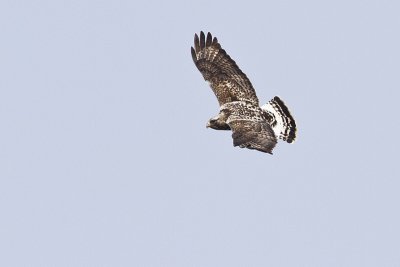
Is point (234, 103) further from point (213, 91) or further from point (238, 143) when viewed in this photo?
point (238, 143)

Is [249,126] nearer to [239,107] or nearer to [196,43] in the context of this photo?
[239,107]

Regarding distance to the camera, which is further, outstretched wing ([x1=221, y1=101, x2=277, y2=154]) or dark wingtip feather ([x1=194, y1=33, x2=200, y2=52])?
dark wingtip feather ([x1=194, y1=33, x2=200, y2=52])

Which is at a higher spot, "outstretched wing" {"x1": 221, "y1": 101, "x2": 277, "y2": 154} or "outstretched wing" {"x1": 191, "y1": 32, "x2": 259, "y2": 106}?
"outstretched wing" {"x1": 191, "y1": 32, "x2": 259, "y2": 106}

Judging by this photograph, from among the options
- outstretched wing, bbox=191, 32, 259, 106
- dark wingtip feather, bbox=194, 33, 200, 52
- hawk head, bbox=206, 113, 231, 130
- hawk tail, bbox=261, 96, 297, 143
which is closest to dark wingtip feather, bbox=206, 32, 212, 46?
outstretched wing, bbox=191, 32, 259, 106

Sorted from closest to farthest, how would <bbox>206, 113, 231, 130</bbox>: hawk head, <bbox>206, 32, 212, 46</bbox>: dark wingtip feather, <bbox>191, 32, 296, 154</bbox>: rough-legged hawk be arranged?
1. <bbox>191, 32, 296, 154</bbox>: rough-legged hawk
2. <bbox>206, 113, 231, 130</bbox>: hawk head
3. <bbox>206, 32, 212, 46</bbox>: dark wingtip feather

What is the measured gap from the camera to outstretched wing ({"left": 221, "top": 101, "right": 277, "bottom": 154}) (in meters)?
24.2

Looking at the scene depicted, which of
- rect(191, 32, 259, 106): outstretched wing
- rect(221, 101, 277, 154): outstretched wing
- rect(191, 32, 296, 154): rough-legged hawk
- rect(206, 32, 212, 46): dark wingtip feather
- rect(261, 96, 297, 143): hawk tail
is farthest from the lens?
rect(206, 32, 212, 46): dark wingtip feather

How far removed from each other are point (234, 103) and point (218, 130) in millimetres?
983

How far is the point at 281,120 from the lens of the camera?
2691 centimetres

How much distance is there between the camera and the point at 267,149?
78.3ft

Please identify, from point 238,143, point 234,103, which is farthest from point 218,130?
point 238,143

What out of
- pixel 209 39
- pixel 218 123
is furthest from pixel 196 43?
pixel 218 123

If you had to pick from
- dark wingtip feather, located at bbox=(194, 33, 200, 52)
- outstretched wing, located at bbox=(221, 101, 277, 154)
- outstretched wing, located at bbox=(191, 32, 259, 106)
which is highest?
dark wingtip feather, located at bbox=(194, 33, 200, 52)

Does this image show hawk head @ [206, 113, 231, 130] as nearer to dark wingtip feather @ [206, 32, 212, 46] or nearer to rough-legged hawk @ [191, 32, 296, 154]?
rough-legged hawk @ [191, 32, 296, 154]
